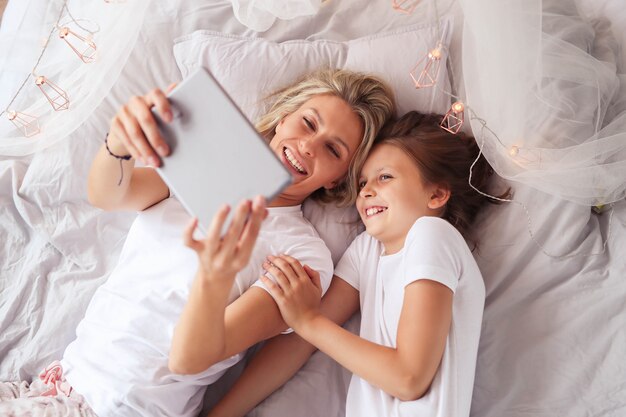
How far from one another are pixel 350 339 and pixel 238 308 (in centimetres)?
24

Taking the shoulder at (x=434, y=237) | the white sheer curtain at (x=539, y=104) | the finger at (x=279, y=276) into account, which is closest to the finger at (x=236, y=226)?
the finger at (x=279, y=276)

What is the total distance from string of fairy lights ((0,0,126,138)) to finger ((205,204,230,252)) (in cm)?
74

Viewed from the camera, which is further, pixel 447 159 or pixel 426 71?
pixel 426 71

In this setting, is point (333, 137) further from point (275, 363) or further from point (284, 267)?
point (275, 363)

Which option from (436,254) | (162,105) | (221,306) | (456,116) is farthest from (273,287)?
(456,116)

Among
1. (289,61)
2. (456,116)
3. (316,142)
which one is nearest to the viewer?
(316,142)

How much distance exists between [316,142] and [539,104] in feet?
1.67

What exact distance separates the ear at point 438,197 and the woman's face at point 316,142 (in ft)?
0.73

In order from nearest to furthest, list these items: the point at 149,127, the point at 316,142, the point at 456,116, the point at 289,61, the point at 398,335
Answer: the point at 149,127 < the point at 398,335 < the point at 316,142 < the point at 456,116 < the point at 289,61

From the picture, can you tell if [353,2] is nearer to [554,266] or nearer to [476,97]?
[476,97]

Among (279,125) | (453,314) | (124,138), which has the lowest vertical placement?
(453,314)

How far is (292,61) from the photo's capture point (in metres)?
1.50

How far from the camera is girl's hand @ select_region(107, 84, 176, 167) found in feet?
2.78

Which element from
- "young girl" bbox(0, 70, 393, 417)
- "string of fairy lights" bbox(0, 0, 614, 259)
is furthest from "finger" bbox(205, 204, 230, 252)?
"string of fairy lights" bbox(0, 0, 614, 259)
